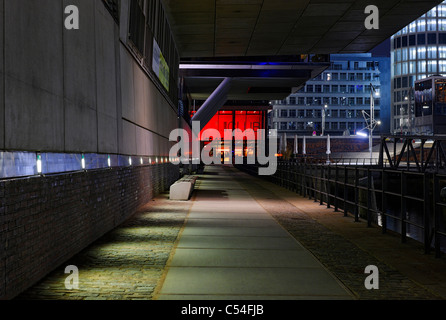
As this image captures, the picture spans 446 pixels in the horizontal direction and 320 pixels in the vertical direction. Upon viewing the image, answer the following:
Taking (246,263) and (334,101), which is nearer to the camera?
(246,263)

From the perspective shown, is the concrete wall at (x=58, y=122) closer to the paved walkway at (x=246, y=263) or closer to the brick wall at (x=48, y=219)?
the brick wall at (x=48, y=219)

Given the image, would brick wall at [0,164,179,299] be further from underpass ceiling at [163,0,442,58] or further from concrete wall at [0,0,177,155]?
underpass ceiling at [163,0,442,58]

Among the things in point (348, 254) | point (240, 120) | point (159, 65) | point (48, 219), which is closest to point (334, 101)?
point (240, 120)

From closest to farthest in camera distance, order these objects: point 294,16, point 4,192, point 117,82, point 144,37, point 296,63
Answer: point 4,192 < point 117,82 < point 144,37 < point 294,16 < point 296,63

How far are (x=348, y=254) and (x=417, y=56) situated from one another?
470 feet

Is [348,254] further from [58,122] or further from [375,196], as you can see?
[375,196]

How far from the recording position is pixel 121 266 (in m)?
7.68

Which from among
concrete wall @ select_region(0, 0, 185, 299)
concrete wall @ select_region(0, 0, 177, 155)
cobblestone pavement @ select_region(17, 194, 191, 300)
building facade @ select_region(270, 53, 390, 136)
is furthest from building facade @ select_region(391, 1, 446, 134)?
cobblestone pavement @ select_region(17, 194, 191, 300)

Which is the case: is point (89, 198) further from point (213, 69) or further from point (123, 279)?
point (213, 69)

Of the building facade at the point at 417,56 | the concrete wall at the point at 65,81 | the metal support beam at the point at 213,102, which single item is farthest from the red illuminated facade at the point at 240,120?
the concrete wall at the point at 65,81

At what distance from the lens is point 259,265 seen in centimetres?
784

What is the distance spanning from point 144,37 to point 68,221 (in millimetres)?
9969

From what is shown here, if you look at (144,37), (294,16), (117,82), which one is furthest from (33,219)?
(294,16)

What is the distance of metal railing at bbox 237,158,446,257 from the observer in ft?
29.5
